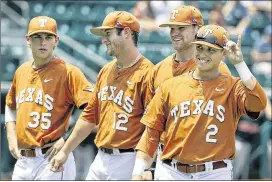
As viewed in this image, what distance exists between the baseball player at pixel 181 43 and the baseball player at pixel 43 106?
86cm

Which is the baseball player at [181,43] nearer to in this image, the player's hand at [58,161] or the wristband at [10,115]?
the player's hand at [58,161]

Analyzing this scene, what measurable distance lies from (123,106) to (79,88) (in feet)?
1.86

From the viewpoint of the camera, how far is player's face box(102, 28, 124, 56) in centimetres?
649

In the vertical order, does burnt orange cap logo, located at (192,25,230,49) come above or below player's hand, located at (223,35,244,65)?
above

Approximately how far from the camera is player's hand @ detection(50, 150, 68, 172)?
6.50m

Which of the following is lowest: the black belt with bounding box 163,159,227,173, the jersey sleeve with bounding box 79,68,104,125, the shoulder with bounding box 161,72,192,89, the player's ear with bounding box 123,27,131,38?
the black belt with bounding box 163,159,227,173

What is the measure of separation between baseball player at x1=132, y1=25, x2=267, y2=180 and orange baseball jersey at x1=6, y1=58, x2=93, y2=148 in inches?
53.2

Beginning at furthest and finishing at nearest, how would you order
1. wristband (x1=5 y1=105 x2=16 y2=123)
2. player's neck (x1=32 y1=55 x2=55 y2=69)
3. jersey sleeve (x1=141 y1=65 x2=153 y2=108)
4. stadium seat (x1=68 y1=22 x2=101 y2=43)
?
1. stadium seat (x1=68 y1=22 x2=101 y2=43)
2. wristband (x1=5 y1=105 x2=16 y2=123)
3. player's neck (x1=32 y1=55 x2=55 y2=69)
4. jersey sleeve (x1=141 y1=65 x2=153 y2=108)

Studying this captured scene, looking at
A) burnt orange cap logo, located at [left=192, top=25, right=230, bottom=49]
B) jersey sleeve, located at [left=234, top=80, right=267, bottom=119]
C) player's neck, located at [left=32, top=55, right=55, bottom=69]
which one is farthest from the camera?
player's neck, located at [left=32, top=55, right=55, bottom=69]

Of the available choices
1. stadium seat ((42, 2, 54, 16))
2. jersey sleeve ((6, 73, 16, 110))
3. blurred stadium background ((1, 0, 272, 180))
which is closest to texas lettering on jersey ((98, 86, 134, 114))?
jersey sleeve ((6, 73, 16, 110))

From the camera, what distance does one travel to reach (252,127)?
35.7 feet

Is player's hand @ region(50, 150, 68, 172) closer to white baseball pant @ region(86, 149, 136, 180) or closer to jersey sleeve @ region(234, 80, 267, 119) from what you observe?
white baseball pant @ region(86, 149, 136, 180)

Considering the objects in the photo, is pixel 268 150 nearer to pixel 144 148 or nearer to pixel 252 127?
pixel 252 127

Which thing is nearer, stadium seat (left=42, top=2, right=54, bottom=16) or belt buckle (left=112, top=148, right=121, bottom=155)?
belt buckle (left=112, top=148, right=121, bottom=155)
